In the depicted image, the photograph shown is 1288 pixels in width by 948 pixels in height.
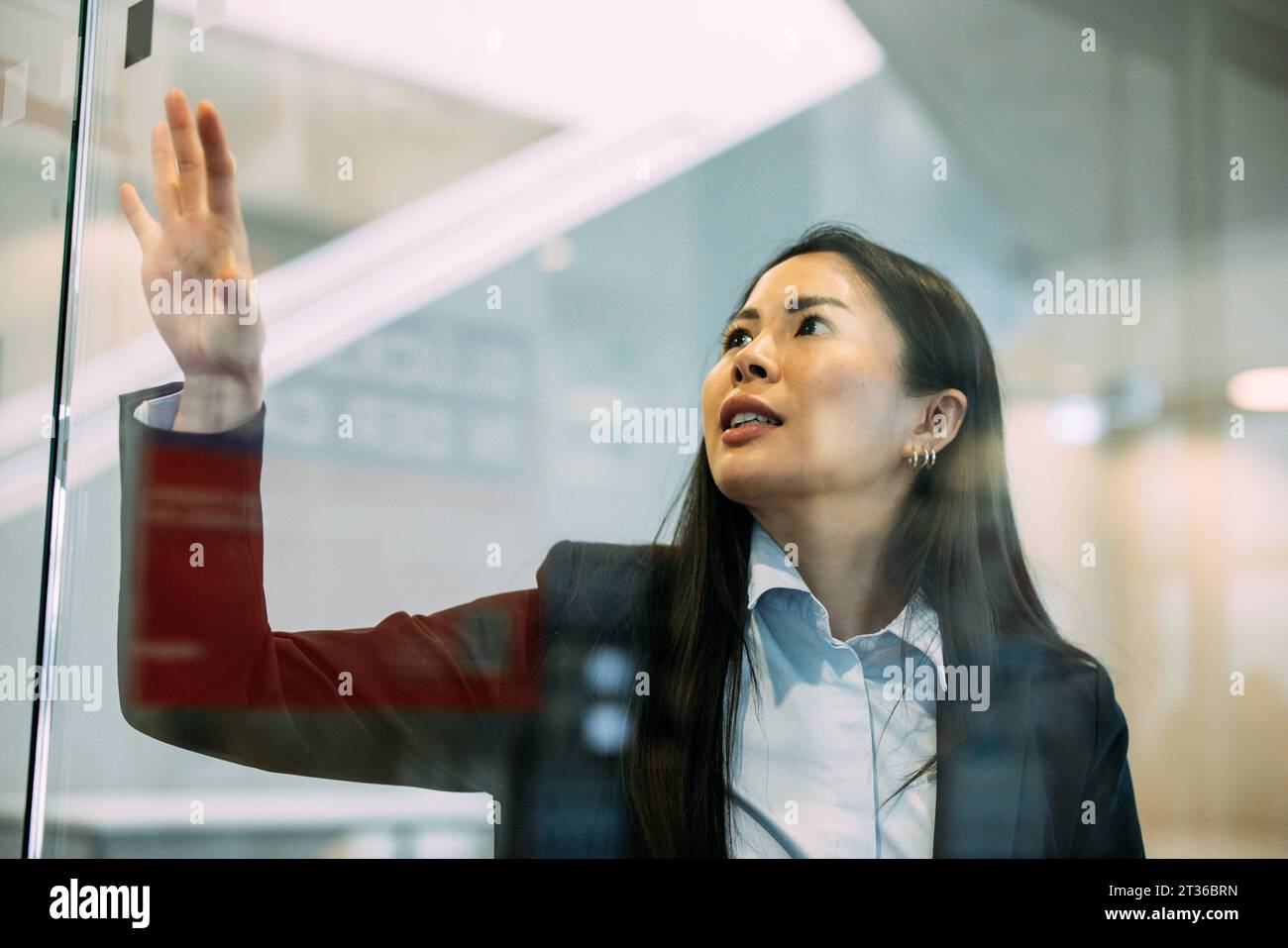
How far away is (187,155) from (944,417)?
4.51 feet

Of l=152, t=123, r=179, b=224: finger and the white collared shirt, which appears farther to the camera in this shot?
l=152, t=123, r=179, b=224: finger

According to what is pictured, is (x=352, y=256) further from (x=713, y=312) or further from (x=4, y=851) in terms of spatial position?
(x=4, y=851)

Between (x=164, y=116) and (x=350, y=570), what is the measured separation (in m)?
0.88

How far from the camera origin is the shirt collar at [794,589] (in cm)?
185

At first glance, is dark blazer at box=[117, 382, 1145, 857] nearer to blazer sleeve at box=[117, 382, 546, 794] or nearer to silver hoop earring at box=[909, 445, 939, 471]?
blazer sleeve at box=[117, 382, 546, 794]

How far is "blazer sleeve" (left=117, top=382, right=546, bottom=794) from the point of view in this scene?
1.84 meters

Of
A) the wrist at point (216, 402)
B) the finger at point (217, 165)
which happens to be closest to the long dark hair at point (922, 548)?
the wrist at point (216, 402)

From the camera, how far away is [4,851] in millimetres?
1870

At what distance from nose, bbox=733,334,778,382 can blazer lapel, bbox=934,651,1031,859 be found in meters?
0.66

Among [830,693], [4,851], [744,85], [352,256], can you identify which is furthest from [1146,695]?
[4,851]

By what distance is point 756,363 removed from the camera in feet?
6.07

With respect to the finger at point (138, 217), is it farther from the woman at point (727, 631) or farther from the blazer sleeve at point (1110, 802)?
the blazer sleeve at point (1110, 802)

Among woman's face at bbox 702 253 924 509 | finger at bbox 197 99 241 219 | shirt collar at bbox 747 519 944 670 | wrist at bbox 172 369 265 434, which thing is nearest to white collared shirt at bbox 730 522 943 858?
shirt collar at bbox 747 519 944 670

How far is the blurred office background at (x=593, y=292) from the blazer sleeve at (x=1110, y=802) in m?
0.03
